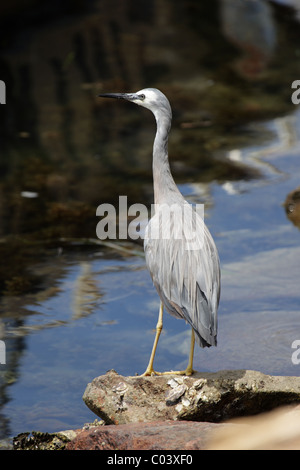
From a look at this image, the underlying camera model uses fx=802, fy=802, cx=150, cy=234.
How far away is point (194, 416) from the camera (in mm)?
5430

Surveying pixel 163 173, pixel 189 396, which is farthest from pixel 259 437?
pixel 163 173

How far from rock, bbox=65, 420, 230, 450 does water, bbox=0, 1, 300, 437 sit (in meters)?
1.30

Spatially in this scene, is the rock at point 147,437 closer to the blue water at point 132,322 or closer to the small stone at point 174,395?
the small stone at point 174,395

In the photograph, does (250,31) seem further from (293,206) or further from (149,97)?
(149,97)

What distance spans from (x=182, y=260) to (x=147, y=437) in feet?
5.07

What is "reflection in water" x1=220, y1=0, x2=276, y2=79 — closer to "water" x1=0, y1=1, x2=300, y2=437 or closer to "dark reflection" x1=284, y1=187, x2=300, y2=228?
"water" x1=0, y1=1, x2=300, y2=437

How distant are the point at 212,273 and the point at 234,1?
14761mm

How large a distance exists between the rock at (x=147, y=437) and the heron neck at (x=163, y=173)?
6.26 feet

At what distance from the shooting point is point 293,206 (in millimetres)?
9891

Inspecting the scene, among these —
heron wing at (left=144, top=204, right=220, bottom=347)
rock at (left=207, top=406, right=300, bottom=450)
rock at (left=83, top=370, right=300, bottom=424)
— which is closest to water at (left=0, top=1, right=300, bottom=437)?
rock at (left=83, top=370, right=300, bottom=424)

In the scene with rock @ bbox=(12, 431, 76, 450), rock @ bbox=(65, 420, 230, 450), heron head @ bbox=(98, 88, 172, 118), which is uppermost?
heron head @ bbox=(98, 88, 172, 118)

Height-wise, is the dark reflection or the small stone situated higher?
the dark reflection

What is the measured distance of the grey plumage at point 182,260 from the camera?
223 inches

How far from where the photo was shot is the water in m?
7.15
